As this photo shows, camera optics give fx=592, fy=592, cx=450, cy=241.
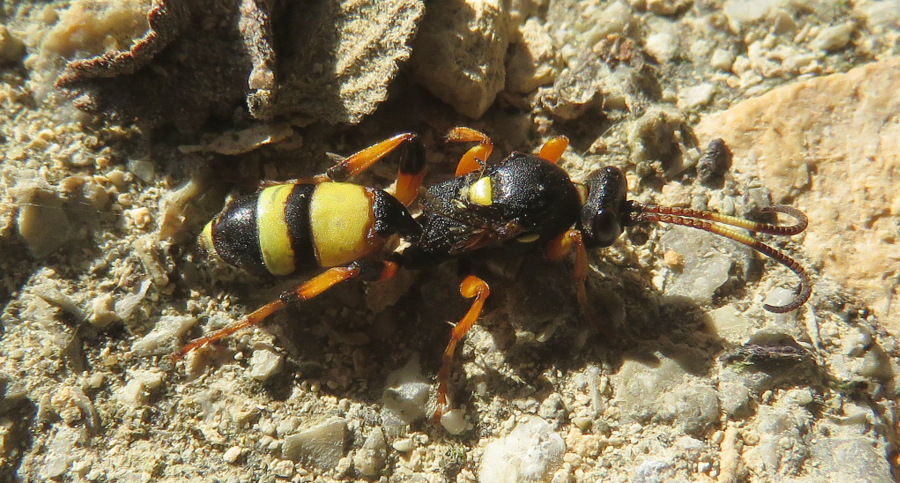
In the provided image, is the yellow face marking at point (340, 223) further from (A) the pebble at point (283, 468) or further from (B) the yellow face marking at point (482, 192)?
(A) the pebble at point (283, 468)

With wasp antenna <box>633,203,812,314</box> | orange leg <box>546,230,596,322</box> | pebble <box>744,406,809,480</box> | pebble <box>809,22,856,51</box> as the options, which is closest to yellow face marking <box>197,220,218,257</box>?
orange leg <box>546,230,596,322</box>

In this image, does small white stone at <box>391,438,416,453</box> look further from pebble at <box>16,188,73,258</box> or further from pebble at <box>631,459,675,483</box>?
pebble at <box>16,188,73,258</box>

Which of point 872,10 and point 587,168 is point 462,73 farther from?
point 872,10

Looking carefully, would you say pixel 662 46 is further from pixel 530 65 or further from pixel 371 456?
pixel 371 456

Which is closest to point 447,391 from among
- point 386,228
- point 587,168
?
point 386,228

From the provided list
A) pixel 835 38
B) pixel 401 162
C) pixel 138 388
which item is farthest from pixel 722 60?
pixel 138 388
